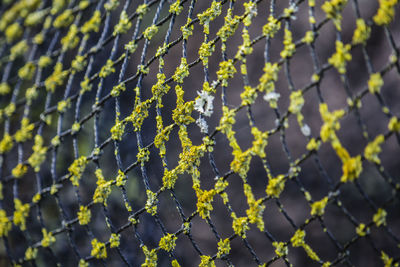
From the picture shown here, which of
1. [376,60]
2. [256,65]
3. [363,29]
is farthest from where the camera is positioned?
[256,65]

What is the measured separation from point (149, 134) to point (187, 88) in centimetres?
9

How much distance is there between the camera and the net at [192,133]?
1.12 ft

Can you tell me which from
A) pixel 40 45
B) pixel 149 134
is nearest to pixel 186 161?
pixel 149 134

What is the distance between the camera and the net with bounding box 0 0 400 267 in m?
0.34

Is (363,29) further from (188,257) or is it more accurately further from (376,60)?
(188,257)

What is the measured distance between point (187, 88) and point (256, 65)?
0.09 meters

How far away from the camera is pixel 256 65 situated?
1.62 feet

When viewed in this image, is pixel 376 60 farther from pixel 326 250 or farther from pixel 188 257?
pixel 188 257

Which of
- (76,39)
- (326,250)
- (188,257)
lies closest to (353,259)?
(326,250)

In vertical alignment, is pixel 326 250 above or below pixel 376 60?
below

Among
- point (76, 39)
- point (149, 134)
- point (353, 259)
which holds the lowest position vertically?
point (353, 259)

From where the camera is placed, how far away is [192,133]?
47 cm

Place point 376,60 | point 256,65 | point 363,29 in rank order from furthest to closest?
A: 1. point 256,65
2. point 376,60
3. point 363,29

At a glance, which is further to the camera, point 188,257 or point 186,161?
point 188,257
